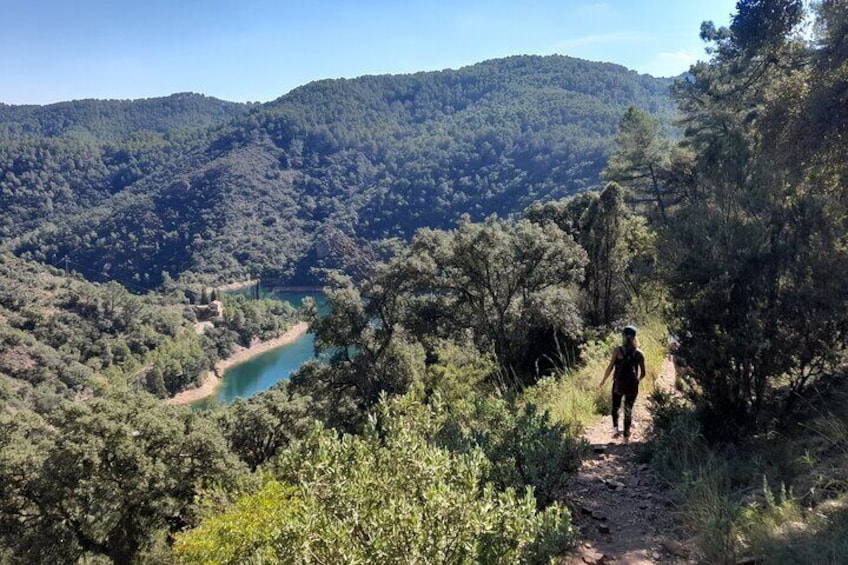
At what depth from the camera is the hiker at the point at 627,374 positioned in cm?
542

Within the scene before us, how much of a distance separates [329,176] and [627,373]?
14325cm

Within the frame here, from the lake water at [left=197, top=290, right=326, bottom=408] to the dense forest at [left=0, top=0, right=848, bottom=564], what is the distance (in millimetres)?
37829

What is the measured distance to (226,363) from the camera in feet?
212

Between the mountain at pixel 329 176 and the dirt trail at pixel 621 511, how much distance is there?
74.9 m

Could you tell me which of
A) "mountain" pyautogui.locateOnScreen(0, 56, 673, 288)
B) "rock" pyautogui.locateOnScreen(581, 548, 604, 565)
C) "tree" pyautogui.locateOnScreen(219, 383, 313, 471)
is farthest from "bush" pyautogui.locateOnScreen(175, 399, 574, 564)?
"mountain" pyautogui.locateOnScreen(0, 56, 673, 288)

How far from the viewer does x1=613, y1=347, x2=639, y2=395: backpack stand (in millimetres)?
5449

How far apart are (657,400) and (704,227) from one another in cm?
170

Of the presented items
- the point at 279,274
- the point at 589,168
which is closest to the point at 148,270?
the point at 279,274

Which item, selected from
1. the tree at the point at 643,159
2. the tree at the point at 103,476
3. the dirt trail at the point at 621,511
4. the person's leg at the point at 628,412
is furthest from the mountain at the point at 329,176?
the dirt trail at the point at 621,511

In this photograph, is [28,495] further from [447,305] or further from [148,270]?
[148,270]

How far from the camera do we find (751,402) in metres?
4.48

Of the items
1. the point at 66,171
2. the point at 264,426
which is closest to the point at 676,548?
the point at 264,426

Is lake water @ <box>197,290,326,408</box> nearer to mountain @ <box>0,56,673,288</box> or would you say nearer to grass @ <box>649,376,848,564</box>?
mountain @ <box>0,56,673,288</box>

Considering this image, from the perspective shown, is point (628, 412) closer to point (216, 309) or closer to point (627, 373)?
point (627, 373)
